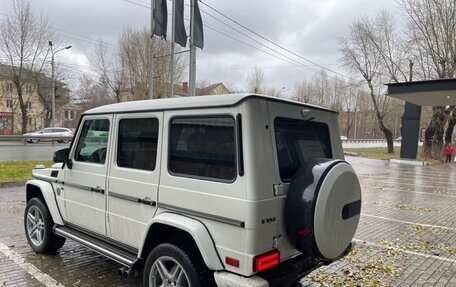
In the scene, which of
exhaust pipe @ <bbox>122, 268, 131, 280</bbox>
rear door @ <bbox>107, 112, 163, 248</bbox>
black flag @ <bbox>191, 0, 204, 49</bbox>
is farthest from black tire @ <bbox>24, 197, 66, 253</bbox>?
black flag @ <bbox>191, 0, 204, 49</bbox>

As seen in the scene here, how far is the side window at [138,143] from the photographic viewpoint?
3.46m

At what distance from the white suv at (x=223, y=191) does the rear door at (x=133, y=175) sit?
0.4 inches

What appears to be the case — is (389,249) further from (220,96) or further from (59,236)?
(59,236)

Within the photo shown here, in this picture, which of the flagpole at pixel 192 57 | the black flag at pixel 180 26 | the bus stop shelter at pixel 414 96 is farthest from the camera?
the bus stop shelter at pixel 414 96

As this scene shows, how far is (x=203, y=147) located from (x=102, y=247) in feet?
5.63

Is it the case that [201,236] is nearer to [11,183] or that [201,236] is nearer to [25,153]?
[11,183]

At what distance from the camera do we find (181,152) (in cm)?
321

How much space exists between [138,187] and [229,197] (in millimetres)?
1137

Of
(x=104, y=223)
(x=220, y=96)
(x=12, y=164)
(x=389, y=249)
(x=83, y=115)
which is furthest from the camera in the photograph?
(x=12, y=164)

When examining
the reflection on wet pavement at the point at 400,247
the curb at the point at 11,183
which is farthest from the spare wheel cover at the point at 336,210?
the curb at the point at 11,183

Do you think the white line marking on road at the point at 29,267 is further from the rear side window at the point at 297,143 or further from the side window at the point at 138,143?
the rear side window at the point at 297,143

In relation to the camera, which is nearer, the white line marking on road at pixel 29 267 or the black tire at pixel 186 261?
the black tire at pixel 186 261

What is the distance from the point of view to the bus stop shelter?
17.8m

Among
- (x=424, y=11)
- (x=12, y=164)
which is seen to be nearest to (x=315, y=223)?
(x=12, y=164)
